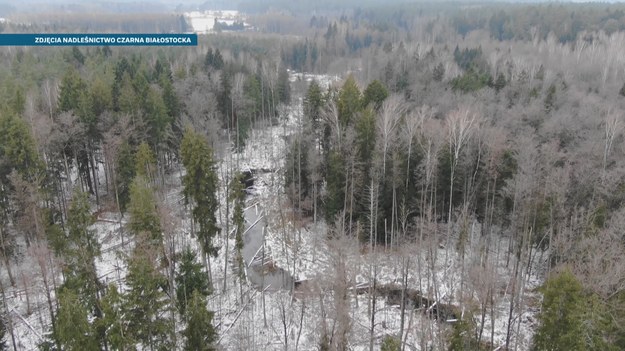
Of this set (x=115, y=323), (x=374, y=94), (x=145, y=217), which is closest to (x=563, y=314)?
(x=115, y=323)

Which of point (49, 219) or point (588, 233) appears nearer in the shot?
point (588, 233)

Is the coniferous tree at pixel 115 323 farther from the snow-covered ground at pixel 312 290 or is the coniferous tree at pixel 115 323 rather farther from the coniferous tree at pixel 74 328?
the snow-covered ground at pixel 312 290

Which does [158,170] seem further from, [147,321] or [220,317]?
[147,321]

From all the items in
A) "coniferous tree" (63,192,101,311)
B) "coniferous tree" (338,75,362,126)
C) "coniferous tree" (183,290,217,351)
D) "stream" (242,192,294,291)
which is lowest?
"stream" (242,192,294,291)

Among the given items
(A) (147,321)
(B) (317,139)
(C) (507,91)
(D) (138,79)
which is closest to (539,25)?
(C) (507,91)

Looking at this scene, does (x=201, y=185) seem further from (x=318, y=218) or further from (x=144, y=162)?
(x=318, y=218)

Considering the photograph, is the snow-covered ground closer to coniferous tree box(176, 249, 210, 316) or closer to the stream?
the stream

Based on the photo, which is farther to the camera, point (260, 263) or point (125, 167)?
point (125, 167)

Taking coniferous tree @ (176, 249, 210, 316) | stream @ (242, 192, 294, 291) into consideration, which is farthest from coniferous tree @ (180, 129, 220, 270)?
coniferous tree @ (176, 249, 210, 316)

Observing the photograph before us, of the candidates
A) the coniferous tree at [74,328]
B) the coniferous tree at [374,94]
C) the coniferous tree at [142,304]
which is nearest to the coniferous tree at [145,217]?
the coniferous tree at [142,304]
